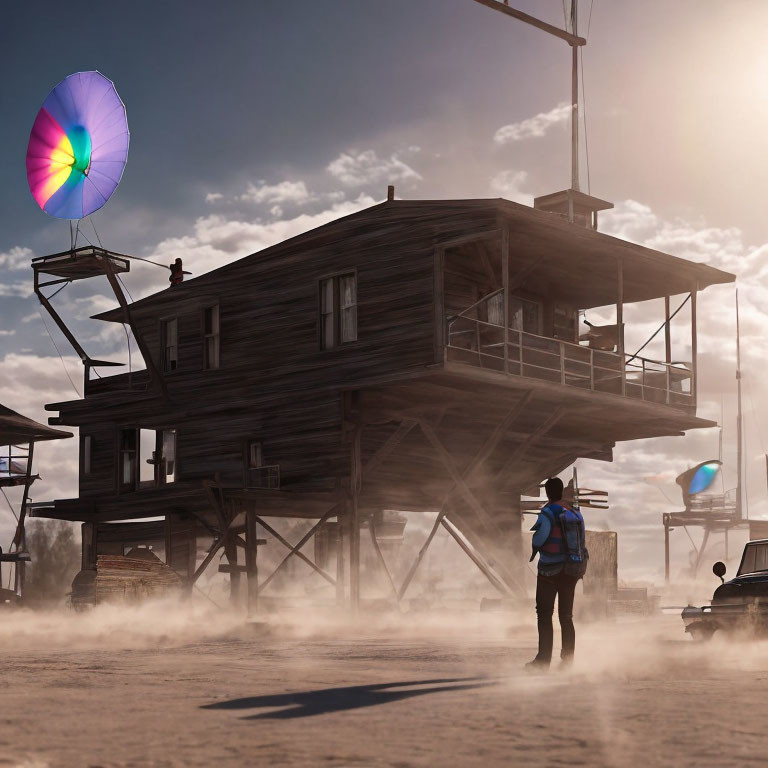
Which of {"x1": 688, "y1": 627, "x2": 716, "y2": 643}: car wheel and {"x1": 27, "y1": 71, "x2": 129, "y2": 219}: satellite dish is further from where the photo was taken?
{"x1": 27, "y1": 71, "x2": 129, "y2": 219}: satellite dish

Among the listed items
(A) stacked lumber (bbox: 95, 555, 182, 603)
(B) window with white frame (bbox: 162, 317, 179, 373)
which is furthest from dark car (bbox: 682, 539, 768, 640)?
(B) window with white frame (bbox: 162, 317, 179, 373)

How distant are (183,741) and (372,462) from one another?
22939 mm

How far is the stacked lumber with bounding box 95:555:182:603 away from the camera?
27188 millimetres

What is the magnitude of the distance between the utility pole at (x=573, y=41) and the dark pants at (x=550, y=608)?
21389 mm

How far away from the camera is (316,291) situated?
99.2 feet

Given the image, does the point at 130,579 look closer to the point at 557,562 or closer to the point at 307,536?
the point at 307,536

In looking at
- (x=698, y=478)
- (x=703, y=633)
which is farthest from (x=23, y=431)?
(x=698, y=478)

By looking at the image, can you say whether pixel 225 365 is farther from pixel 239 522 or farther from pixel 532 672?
pixel 532 672

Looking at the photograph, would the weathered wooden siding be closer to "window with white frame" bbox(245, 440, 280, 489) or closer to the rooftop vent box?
"window with white frame" bbox(245, 440, 280, 489)

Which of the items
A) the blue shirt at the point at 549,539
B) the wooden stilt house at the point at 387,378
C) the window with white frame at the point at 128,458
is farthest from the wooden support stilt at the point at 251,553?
the blue shirt at the point at 549,539

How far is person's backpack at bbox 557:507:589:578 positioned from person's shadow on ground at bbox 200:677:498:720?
4.86 ft

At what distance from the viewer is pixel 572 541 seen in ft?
39.8

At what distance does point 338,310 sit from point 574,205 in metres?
7.92

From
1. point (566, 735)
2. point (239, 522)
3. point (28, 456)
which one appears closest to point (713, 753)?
point (566, 735)
